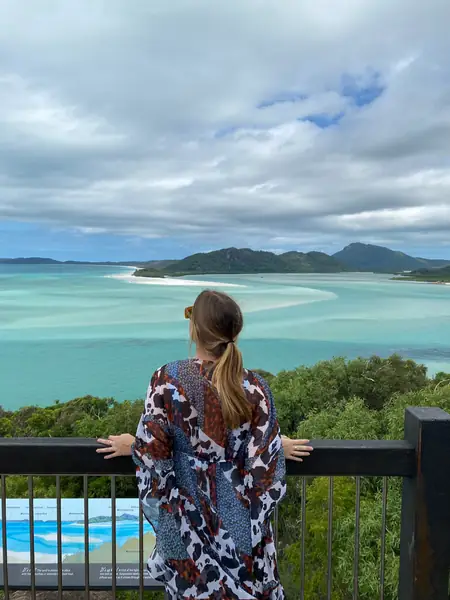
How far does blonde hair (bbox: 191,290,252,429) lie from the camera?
164 centimetres

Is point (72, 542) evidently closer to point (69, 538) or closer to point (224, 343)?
point (69, 538)

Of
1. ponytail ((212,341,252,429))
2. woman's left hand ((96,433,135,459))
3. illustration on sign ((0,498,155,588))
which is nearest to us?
ponytail ((212,341,252,429))

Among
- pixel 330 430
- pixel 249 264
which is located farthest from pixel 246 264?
pixel 330 430

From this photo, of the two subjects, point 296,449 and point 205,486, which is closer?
point 205,486

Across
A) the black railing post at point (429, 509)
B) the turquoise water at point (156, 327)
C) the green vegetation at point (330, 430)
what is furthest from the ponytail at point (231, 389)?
the turquoise water at point (156, 327)

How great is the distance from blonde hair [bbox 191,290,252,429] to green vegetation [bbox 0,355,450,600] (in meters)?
4.72

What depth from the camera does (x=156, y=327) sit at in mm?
86625

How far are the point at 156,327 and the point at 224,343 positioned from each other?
8580 centimetres


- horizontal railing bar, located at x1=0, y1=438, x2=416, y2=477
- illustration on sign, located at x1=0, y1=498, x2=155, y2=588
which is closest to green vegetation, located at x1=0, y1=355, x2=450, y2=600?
illustration on sign, located at x1=0, y1=498, x2=155, y2=588

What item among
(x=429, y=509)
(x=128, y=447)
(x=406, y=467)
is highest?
(x=128, y=447)

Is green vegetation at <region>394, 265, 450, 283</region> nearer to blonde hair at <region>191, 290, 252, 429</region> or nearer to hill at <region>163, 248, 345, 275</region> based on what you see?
hill at <region>163, 248, 345, 275</region>

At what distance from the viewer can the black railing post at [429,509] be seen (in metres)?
1.94

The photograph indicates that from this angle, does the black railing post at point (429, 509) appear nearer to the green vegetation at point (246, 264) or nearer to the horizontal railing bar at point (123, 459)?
the horizontal railing bar at point (123, 459)

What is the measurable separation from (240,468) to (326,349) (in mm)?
70526
